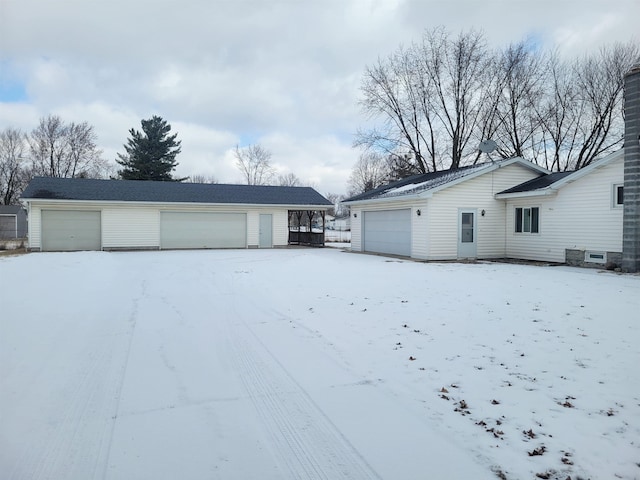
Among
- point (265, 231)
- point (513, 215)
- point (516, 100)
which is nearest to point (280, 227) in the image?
point (265, 231)

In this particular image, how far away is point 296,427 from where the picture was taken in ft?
10.4

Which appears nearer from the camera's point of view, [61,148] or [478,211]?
[478,211]

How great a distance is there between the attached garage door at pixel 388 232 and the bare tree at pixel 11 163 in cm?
4137

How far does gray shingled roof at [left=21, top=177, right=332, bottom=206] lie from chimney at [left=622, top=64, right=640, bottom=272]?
1562 cm

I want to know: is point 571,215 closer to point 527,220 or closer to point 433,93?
point 527,220

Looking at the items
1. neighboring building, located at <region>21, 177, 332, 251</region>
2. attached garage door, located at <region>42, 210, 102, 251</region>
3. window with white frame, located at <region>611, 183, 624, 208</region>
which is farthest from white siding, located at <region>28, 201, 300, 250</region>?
window with white frame, located at <region>611, 183, 624, 208</region>

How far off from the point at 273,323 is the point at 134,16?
29.5ft

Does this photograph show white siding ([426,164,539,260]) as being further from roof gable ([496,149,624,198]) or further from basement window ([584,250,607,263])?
basement window ([584,250,607,263])

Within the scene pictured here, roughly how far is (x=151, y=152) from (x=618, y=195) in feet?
127

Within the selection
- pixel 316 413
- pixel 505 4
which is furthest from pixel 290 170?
pixel 316 413

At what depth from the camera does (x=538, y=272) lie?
12.1 m

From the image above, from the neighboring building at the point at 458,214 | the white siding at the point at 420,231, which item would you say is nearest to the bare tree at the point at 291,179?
the neighboring building at the point at 458,214

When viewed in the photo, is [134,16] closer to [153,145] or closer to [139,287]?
[139,287]

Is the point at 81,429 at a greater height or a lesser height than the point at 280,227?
lesser
